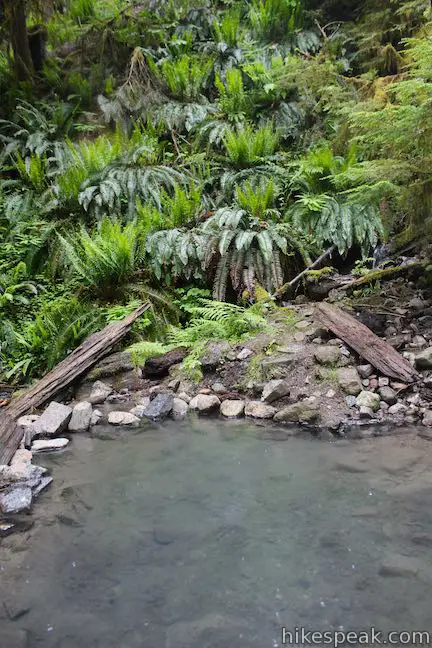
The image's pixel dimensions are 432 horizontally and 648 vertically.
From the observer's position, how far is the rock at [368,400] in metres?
4.33

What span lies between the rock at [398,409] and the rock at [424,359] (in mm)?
513

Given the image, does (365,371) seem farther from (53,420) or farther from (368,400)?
(53,420)

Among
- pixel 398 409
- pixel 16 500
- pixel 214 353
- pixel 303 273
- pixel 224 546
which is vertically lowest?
pixel 398 409

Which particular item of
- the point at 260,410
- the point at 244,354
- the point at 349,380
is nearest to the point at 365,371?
the point at 349,380

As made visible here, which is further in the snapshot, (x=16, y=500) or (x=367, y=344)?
(x=367, y=344)

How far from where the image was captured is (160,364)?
17.8 ft

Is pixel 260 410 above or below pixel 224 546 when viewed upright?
below

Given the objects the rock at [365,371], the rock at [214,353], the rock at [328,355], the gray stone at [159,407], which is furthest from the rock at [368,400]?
the gray stone at [159,407]

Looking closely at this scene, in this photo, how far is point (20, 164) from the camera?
8.05 meters

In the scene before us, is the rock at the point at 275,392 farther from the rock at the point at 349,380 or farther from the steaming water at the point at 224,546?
the steaming water at the point at 224,546

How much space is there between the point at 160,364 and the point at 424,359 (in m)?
2.75

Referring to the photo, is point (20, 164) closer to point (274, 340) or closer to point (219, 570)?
point (274, 340)

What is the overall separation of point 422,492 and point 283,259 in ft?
13.4

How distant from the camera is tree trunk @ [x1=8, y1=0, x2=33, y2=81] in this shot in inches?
368
